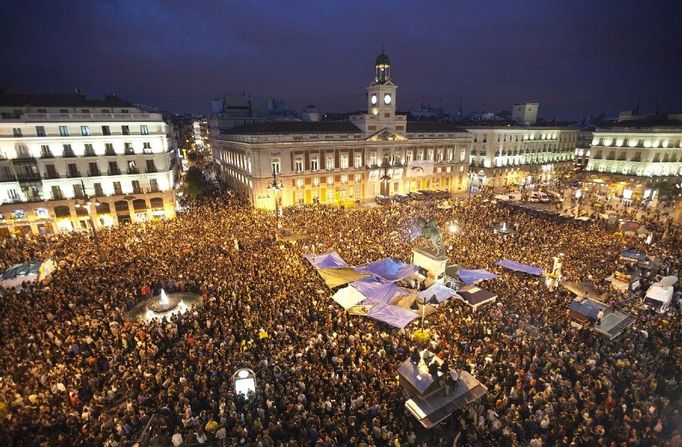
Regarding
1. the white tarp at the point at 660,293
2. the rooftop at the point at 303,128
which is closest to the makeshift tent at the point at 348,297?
the white tarp at the point at 660,293

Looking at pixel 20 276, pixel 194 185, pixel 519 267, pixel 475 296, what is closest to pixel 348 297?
pixel 475 296

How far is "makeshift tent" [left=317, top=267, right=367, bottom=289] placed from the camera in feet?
63.9

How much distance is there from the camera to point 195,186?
149 ft

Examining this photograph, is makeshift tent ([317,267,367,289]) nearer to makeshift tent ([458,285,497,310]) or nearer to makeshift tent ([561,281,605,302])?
makeshift tent ([458,285,497,310])

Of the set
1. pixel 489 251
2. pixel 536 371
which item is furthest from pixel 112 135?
pixel 536 371

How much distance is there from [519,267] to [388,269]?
8.74m

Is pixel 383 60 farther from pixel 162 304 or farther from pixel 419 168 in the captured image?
pixel 162 304

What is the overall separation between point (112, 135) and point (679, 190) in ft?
223

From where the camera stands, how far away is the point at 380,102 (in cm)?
4831

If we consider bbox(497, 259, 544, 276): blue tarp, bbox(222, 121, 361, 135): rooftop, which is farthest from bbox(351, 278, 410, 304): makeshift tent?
bbox(222, 121, 361, 135): rooftop

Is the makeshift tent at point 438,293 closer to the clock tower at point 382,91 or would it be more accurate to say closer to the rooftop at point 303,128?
the rooftop at point 303,128

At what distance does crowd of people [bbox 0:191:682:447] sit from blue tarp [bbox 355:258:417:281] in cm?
327

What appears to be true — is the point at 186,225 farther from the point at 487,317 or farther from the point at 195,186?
the point at 487,317

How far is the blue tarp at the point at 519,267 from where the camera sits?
68.7 ft
